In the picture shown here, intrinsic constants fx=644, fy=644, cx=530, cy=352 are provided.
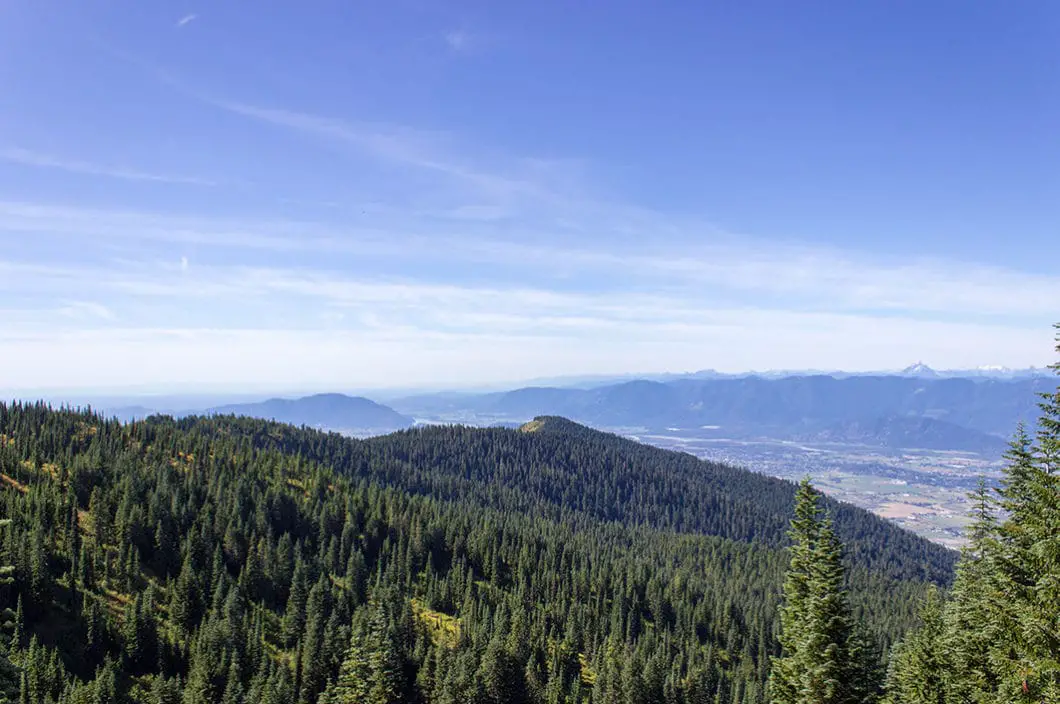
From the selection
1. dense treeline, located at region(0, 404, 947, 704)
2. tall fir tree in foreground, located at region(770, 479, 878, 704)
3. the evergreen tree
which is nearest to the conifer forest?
tall fir tree in foreground, located at region(770, 479, 878, 704)

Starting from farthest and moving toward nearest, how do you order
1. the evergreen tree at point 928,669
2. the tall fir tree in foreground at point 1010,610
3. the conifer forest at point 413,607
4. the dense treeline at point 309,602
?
the dense treeline at point 309,602, the evergreen tree at point 928,669, the conifer forest at point 413,607, the tall fir tree in foreground at point 1010,610

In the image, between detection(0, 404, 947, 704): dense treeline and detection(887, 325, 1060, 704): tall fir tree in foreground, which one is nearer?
detection(887, 325, 1060, 704): tall fir tree in foreground

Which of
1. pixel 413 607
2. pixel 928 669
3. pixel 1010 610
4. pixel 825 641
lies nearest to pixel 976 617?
pixel 825 641

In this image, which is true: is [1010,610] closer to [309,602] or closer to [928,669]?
Result: [928,669]

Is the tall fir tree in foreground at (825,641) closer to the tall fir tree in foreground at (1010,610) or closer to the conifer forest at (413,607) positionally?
the conifer forest at (413,607)

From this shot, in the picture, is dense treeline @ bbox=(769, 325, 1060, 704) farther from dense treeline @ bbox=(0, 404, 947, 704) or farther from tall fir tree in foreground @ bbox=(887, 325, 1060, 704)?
dense treeline @ bbox=(0, 404, 947, 704)

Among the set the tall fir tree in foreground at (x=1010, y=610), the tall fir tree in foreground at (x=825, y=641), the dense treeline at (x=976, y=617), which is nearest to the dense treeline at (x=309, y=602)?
the tall fir tree in foreground at (x=1010, y=610)

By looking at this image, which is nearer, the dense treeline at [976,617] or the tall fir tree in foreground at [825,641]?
the dense treeline at [976,617]

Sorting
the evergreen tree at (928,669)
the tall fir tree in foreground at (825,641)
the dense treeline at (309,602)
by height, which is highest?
the tall fir tree in foreground at (825,641)

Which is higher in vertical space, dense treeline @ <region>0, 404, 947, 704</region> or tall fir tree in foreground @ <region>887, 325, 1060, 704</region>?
tall fir tree in foreground @ <region>887, 325, 1060, 704</region>

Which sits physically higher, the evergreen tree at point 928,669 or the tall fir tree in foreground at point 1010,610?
the tall fir tree in foreground at point 1010,610
